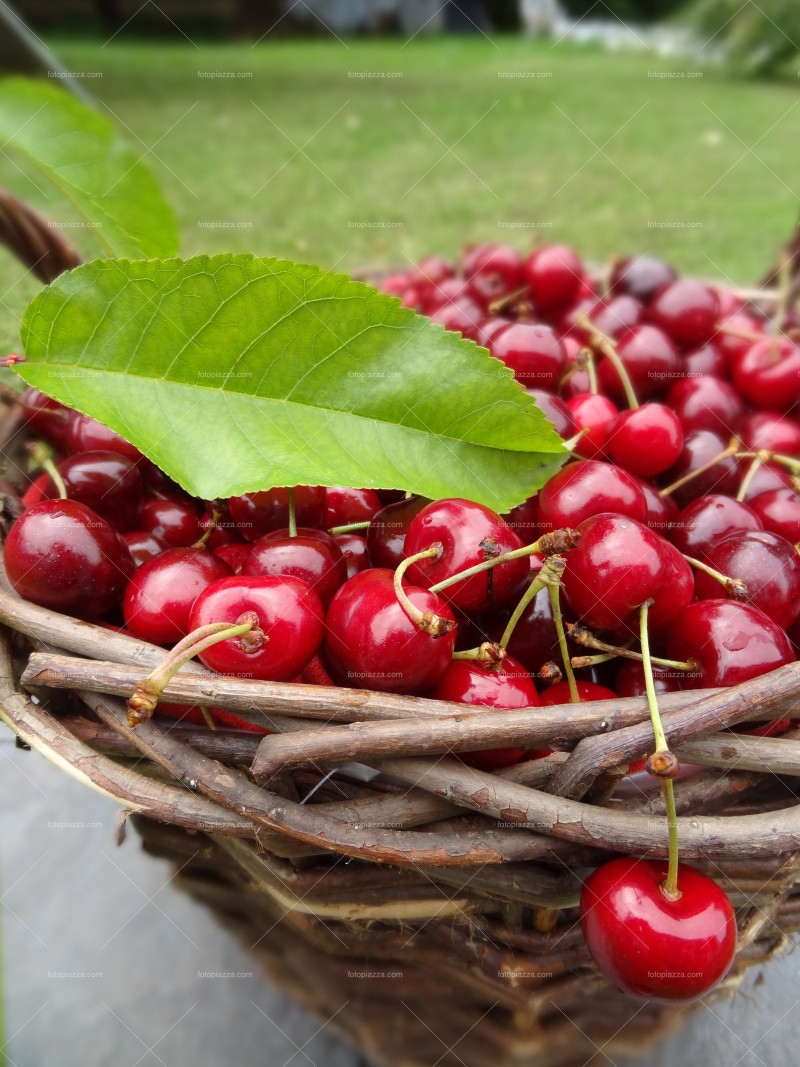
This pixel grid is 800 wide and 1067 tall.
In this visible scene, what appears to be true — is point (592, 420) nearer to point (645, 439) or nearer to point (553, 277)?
point (645, 439)

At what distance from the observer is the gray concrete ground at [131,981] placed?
755 millimetres

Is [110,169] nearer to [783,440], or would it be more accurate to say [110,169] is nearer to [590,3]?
[783,440]

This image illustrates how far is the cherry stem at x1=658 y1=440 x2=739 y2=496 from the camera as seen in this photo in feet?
2.38

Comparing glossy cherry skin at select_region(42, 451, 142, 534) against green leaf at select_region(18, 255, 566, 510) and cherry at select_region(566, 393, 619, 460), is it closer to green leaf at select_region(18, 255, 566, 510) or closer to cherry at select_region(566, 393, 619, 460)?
green leaf at select_region(18, 255, 566, 510)

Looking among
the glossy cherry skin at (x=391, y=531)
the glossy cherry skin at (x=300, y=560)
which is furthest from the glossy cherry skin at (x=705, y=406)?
the glossy cherry skin at (x=300, y=560)

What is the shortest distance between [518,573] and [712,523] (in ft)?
0.67

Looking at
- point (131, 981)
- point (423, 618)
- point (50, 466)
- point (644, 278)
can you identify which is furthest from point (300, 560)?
point (644, 278)

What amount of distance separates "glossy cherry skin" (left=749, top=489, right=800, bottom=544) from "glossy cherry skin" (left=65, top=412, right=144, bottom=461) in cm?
59

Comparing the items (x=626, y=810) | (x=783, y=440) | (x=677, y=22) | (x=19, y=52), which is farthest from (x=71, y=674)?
(x=677, y=22)

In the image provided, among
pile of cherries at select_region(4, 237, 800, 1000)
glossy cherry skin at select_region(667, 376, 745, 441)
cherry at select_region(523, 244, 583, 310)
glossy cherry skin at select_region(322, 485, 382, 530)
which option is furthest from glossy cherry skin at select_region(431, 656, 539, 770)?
cherry at select_region(523, 244, 583, 310)

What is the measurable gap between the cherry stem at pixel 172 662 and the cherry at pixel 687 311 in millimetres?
725

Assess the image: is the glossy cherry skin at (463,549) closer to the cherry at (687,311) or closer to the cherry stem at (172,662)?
the cherry stem at (172,662)

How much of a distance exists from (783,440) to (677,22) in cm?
1120

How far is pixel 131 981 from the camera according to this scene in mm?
862
